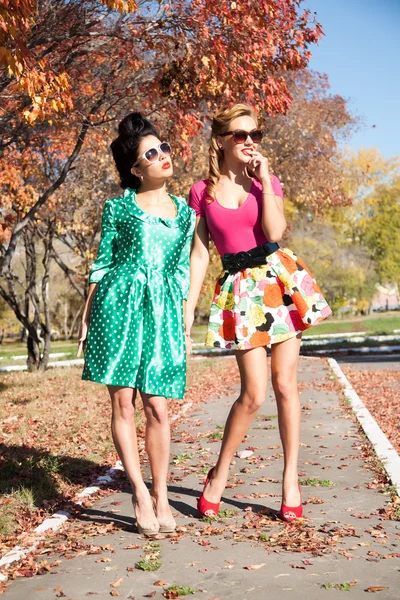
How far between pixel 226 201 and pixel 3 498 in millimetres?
2464

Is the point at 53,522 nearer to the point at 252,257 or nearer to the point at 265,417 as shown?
the point at 252,257

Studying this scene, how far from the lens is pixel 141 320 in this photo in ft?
15.9

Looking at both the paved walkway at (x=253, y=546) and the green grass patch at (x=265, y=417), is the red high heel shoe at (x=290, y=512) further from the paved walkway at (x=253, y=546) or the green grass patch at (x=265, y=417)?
the green grass patch at (x=265, y=417)

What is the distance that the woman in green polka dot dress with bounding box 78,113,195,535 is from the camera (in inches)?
189

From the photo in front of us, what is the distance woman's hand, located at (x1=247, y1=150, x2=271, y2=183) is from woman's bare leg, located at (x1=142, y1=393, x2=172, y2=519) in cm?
144

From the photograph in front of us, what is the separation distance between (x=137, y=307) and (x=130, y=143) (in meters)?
1.01

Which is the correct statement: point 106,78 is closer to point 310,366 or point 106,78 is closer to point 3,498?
point 310,366

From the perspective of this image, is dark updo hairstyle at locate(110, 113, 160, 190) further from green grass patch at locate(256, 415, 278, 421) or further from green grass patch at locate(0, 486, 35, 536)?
green grass patch at locate(256, 415, 278, 421)

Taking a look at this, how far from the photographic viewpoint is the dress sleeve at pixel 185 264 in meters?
5.09

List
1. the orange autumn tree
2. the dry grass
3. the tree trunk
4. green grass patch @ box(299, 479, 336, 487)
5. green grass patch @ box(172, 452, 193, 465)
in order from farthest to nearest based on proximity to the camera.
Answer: the tree trunk < the orange autumn tree < green grass patch @ box(172, 452, 193, 465) < green grass patch @ box(299, 479, 336, 487) < the dry grass

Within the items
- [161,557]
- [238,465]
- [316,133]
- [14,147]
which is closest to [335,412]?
[238,465]

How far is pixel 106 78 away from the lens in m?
13.1

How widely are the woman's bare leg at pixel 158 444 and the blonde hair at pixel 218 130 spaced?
1.30m

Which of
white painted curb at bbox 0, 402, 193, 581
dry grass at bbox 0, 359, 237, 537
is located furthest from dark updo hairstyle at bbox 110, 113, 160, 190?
dry grass at bbox 0, 359, 237, 537
